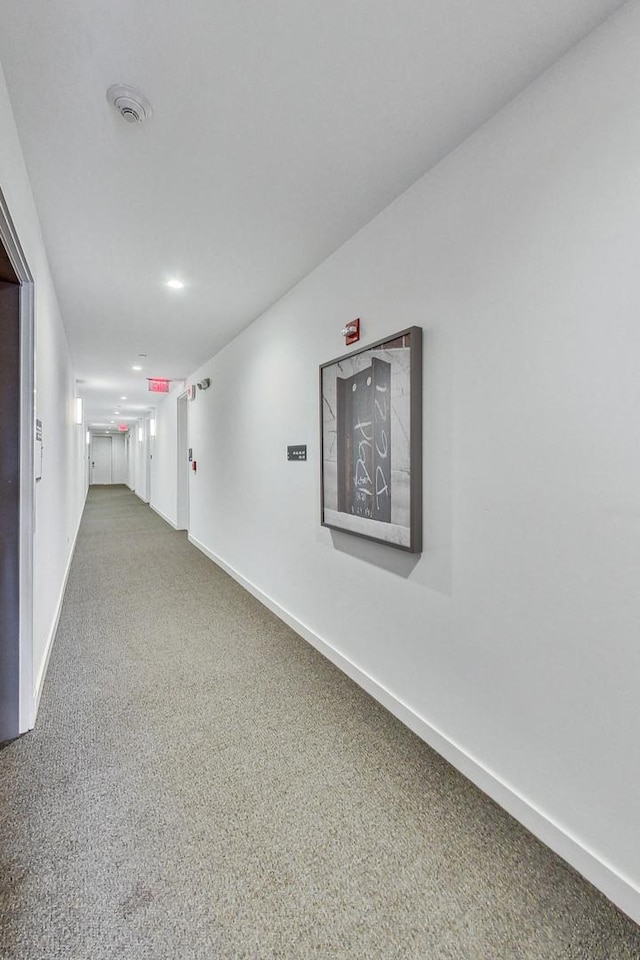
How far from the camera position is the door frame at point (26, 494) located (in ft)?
6.21

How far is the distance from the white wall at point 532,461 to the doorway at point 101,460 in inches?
703

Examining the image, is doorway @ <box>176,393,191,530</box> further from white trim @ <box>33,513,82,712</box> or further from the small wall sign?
the small wall sign

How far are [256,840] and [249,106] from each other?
261 cm

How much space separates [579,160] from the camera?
1306 millimetres

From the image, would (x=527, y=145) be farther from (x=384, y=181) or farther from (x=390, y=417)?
(x=390, y=417)

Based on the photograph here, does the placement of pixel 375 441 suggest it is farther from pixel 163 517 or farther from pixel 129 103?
pixel 163 517

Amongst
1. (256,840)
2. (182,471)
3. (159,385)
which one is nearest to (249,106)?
(256,840)

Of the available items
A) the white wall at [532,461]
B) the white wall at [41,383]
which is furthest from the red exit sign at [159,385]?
the white wall at [532,461]

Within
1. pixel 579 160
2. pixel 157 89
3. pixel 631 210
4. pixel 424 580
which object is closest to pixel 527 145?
pixel 579 160

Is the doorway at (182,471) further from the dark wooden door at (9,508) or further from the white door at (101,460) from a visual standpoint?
the white door at (101,460)

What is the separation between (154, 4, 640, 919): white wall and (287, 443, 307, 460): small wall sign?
3.22ft

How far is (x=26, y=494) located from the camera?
75.7 inches

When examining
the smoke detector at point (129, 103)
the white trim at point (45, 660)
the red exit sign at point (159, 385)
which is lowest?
the white trim at point (45, 660)

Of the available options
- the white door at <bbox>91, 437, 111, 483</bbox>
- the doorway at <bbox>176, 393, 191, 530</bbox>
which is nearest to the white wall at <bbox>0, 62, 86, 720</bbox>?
the doorway at <bbox>176, 393, 191, 530</bbox>
